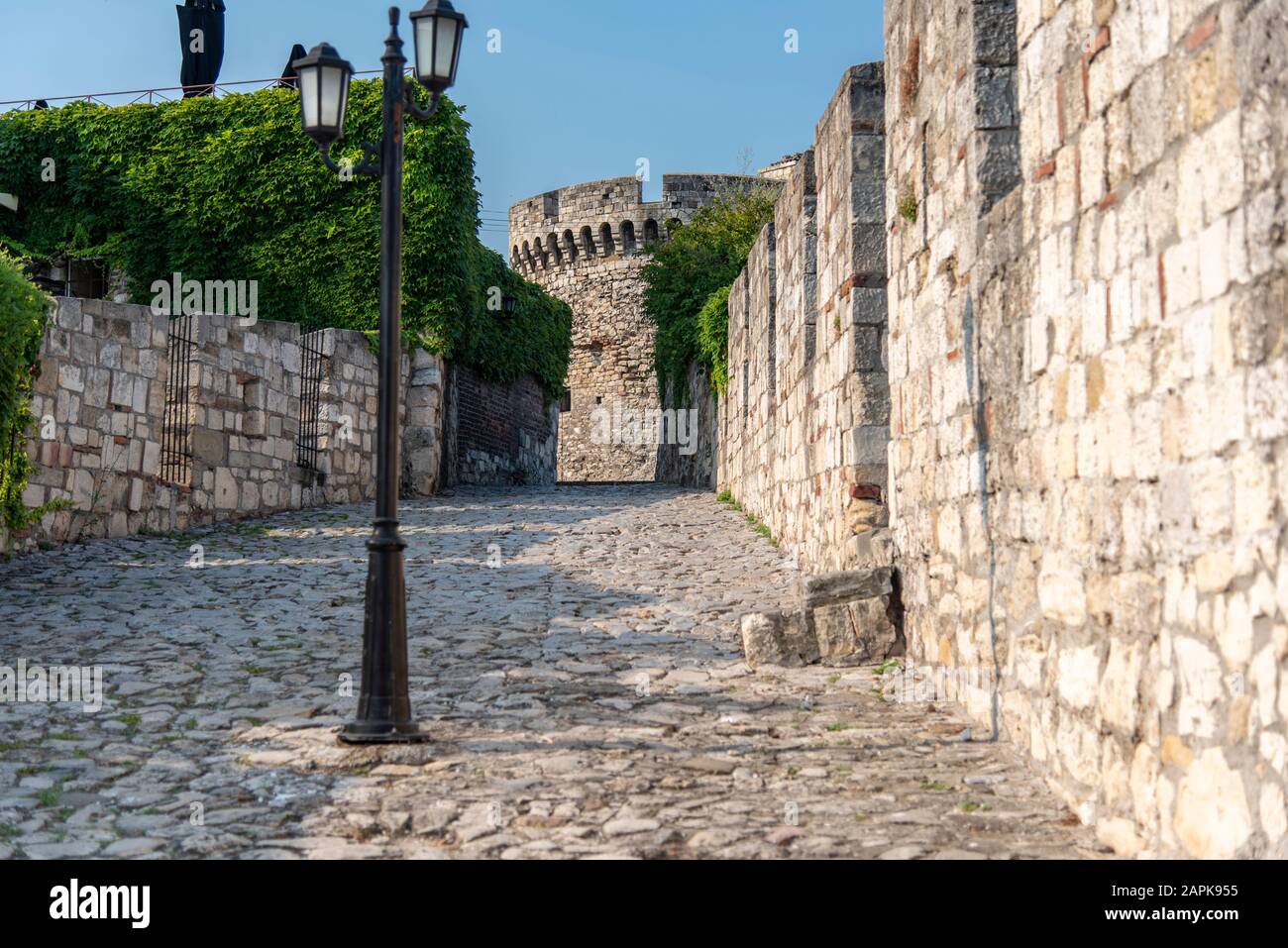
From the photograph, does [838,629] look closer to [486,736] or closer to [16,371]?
[486,736]

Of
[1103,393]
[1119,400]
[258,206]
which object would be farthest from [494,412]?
[1119,400]

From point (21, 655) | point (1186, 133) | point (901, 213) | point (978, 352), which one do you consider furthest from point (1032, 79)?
point (21, 655)

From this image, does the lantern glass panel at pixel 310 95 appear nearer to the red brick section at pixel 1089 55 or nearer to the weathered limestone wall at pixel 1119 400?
the weathered limestone wall at pixel 1119 400

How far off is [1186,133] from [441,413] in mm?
14509

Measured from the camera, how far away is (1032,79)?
454 centimetres

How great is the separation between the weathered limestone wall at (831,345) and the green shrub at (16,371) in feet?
19.1

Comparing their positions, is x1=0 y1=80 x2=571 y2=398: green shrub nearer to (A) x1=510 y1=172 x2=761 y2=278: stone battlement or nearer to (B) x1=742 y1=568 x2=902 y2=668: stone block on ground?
(B) x1=742 y1=568 x2=902 y2=668: stone block on ground

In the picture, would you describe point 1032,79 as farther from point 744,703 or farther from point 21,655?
point 21,655

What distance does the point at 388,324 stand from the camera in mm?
5488

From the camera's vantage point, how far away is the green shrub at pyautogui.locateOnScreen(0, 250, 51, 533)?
8984 mm

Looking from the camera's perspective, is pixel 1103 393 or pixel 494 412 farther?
pixel 494 412

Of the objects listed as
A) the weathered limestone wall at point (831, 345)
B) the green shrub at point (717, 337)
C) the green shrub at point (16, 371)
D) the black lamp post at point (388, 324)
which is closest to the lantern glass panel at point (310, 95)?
the black lamp post at point (388, 324)

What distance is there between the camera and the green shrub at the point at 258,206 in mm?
16734

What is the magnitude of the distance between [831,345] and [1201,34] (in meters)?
5.42
